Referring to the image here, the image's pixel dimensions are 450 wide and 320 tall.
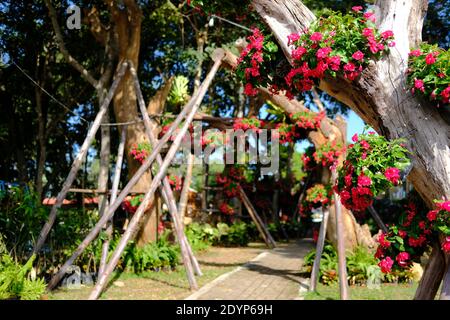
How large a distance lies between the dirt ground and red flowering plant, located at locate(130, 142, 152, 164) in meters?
2.63

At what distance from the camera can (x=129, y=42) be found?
11.2 meters

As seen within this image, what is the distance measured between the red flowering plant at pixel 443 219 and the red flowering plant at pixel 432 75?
0.77 meters

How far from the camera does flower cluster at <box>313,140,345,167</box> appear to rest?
32.7 feet

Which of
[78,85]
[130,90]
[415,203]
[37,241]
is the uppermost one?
[78,85]

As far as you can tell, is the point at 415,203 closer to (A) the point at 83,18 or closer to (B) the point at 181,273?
(B) the point at 181,273

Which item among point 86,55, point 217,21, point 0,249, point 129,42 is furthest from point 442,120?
point 86,55

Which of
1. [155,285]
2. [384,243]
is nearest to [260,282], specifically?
[155,285]

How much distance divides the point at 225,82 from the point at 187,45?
2.43m

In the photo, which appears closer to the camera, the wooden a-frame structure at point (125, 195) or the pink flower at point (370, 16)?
the pink flower at point (370, 16)

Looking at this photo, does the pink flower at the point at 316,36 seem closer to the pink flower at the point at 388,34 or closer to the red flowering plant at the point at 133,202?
the pink flower at the point at 388,34

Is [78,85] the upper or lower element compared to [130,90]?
upper

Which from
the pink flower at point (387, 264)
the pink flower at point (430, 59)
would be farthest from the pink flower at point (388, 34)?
the pink flower at point (387, 264)

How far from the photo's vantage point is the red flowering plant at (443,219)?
3549mm

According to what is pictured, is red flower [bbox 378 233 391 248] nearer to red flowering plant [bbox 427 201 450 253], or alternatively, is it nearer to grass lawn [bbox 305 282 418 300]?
red flowering plant [bbox 427 201 450 253]
